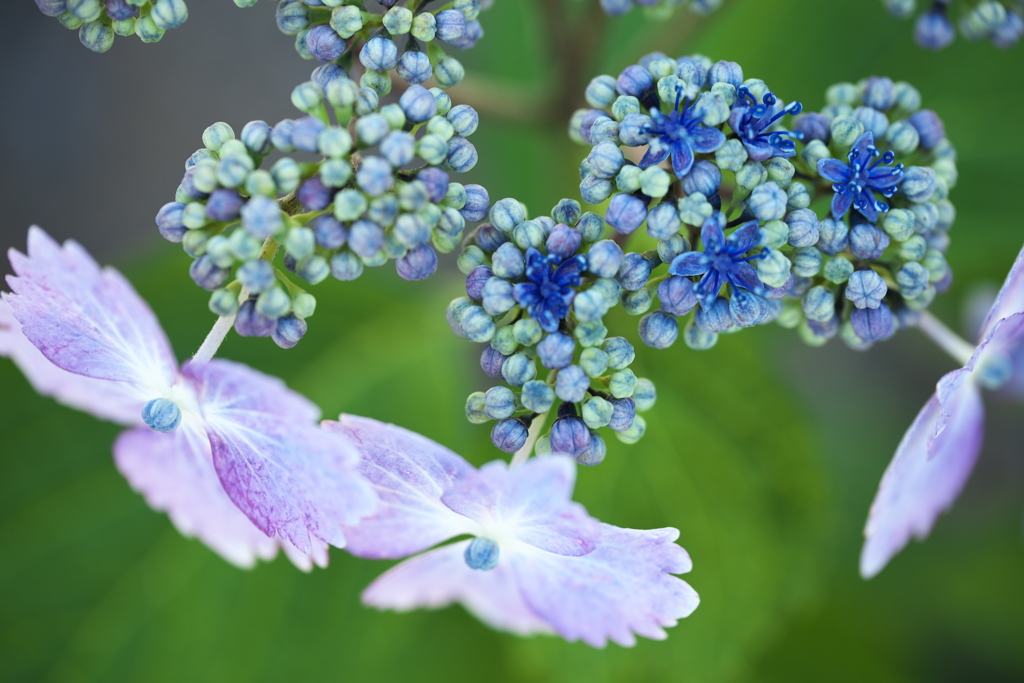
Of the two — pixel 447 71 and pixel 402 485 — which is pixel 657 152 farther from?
pixel 402 485

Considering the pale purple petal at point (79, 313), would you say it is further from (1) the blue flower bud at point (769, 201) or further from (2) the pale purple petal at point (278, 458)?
(1) the blue flower bud at point (769, 201)

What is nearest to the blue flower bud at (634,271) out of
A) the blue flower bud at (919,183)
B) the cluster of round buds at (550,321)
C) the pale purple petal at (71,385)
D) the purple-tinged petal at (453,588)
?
the cluster of round buds at (550,321)

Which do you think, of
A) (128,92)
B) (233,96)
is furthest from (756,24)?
(128,92)

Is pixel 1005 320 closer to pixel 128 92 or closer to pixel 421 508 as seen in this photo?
pixel 421 508

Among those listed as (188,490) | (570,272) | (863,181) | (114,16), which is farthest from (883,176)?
(188,490)

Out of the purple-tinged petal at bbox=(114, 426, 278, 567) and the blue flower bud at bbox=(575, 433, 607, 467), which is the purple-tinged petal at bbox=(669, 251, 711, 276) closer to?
the blue flower bud at bbox=(575, 433, 607, 467)

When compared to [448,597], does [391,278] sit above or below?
above
